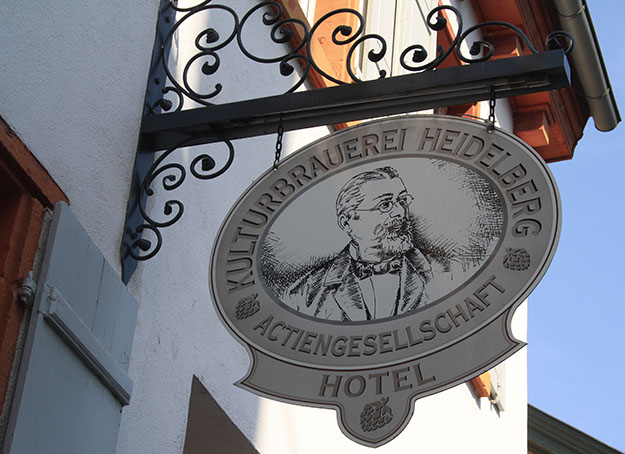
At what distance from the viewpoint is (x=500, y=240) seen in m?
3.10

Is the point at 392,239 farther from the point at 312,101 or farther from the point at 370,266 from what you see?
the point at 312,101

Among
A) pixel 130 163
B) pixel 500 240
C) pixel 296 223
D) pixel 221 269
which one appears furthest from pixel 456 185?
pixel 130 163

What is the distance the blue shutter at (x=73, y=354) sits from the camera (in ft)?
9.29

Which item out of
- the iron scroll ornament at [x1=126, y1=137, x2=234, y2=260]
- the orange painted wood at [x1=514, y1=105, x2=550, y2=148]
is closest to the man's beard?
the iron scroll ornament at [x1=126, y1=137, x2=234, y2=260]

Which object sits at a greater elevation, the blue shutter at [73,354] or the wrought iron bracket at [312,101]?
the wrought iron bracket at [312,101]

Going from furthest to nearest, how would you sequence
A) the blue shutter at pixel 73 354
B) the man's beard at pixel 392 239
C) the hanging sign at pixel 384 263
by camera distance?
the man's beard at pixel 392 239 → the hanging sign at pixel 384 263 → the blue shutter at pixel 73 354

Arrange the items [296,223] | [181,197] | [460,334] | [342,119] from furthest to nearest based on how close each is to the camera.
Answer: [181,197] < [342,119] < [296,223] < [460,334]

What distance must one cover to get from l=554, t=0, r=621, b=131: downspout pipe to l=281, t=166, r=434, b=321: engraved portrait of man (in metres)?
3.81

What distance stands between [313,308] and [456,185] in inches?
21.4

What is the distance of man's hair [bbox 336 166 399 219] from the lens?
337cm

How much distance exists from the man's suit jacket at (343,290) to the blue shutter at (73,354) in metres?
0.54

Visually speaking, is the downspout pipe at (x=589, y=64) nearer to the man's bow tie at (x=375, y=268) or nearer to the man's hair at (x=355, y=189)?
the man's hair at (x=355, y=189)

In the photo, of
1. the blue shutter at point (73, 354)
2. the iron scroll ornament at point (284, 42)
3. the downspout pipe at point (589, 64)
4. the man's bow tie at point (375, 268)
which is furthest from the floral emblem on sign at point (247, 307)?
the downspout pipe at point (589, 64)

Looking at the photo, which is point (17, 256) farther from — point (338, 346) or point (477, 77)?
point (477, 77)
